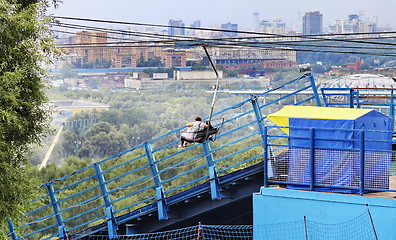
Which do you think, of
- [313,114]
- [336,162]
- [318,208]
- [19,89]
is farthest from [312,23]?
[19,89]

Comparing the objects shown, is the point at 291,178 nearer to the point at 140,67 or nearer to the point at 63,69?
the point at 140,67

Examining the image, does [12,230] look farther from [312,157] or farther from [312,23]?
[312,23]

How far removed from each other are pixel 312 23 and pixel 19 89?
63880 millimetres

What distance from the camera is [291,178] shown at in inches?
338

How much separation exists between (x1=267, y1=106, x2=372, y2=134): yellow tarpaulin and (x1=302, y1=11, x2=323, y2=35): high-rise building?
5795 centimetres

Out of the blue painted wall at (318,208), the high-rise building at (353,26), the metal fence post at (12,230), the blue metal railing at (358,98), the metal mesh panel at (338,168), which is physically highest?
the high-rise building at (353,26)

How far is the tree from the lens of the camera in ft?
26.0

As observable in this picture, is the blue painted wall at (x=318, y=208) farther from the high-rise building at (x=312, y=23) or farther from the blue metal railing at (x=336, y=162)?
the high-rise building at (x=312, y=23)

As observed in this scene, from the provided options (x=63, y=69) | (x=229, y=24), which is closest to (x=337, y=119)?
(x=63, y=69)

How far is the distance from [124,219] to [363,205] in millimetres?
3868

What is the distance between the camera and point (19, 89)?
8.11 m

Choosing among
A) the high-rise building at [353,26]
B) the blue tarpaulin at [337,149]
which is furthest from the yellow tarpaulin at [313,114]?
the high-rise building at [353,26]

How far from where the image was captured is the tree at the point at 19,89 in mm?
7934

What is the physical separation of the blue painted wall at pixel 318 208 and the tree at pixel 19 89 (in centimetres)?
325
